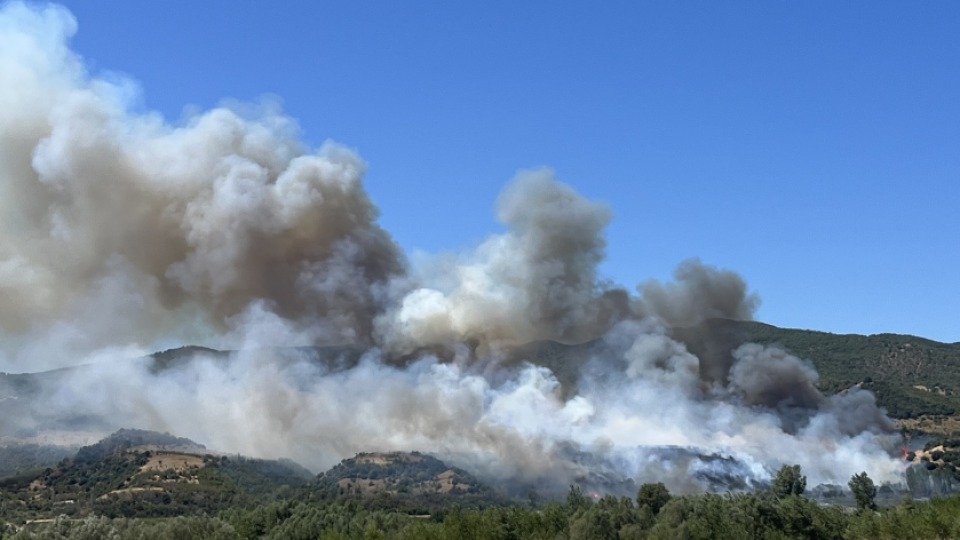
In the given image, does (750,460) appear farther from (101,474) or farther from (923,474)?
(101,474)

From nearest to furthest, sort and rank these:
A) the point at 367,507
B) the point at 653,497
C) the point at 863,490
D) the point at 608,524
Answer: the point at 608,524 < the point at 653,497 < the point at 863,490 < the point at 367,507

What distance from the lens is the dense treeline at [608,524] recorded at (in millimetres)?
99250

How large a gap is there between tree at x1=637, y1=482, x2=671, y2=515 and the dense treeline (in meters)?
0.15

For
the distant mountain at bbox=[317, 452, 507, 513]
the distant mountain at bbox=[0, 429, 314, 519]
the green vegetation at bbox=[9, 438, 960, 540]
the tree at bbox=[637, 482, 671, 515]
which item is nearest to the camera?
the green vegetation at bbox=[9, 438, 960, 540]

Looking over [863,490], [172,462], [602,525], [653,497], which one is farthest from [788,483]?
[172,462]

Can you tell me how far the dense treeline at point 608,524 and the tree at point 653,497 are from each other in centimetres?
15

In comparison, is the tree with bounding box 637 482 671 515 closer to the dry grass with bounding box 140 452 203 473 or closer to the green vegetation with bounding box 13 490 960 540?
the green vegetation with bounding box 13 490 960 540

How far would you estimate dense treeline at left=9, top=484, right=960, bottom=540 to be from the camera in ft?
326

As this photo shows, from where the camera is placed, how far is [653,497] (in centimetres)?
12900

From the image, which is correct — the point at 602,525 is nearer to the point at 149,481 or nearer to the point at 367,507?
the point at 367,507

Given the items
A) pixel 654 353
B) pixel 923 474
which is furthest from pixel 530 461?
pixel 923 474

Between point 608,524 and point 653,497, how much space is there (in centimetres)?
1682

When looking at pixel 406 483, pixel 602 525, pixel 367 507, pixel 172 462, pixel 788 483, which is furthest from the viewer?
pixel 172 462

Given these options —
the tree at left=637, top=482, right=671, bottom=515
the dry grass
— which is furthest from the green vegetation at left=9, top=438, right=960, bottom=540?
the dry grass
